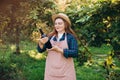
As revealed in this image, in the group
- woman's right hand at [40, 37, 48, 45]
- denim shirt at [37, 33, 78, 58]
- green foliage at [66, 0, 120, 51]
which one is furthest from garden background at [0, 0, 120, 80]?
denim shirt at [37, 33, 78, 58]

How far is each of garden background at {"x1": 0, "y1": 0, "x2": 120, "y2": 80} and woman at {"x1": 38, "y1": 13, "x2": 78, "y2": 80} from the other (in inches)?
10.9

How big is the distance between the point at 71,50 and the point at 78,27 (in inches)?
96.7

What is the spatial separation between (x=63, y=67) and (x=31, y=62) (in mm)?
7825

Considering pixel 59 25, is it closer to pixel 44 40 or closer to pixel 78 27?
pixel 44 40

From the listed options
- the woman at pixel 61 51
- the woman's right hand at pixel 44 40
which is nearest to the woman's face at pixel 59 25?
the woman at pixel 61 51

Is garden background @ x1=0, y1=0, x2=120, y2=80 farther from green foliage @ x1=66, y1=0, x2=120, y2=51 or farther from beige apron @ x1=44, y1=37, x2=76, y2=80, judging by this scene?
beige apron @ x1=44, y1=37, x2=76, y2=80

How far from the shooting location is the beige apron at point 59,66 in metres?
4.66

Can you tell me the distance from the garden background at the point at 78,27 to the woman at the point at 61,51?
10.9 inches

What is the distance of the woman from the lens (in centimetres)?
465

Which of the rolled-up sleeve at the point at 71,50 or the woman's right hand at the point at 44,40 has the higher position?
the woman's right hand at the point at 44,40

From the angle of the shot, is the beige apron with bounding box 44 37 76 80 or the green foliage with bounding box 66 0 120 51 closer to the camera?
the beige apron with bounding box 44 37 76 80

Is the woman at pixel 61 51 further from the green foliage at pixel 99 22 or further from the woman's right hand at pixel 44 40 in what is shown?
the green foliage at pixel 99 22

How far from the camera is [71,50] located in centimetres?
464

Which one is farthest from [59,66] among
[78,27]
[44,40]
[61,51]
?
[78,27]
